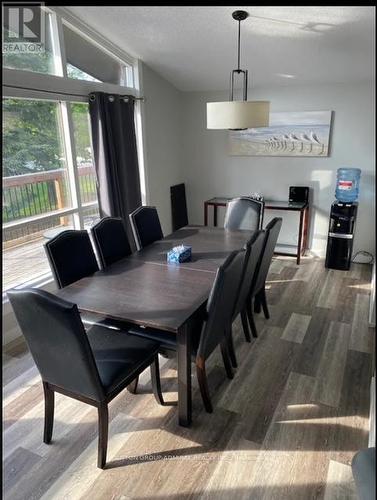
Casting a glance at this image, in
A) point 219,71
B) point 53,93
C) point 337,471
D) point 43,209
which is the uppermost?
point 219,71

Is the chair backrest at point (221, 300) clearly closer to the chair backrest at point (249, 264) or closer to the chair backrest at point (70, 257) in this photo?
the chair backrest at point (249, 264)

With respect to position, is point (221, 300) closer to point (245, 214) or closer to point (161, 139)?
point (245, 214)

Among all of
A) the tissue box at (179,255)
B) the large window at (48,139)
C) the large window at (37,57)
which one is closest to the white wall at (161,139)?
the large window at (48,139)

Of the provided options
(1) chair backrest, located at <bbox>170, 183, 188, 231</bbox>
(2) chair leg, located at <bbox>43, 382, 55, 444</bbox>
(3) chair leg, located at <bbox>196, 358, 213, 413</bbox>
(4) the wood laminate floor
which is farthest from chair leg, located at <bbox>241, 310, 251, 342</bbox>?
(1) chair backrest, located at <bbox>170, 183, 188, 231</bbox>

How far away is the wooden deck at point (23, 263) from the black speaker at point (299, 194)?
294 centimetres

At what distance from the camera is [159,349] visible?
2.15 meters

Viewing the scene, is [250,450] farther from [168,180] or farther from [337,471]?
[168,180]

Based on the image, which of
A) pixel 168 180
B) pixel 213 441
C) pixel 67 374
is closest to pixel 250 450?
pixel 213 441

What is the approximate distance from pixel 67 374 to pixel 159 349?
1.88 ft

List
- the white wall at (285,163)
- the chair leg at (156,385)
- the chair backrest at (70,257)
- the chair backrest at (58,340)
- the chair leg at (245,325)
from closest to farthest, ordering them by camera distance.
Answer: the chair backrest at (58,340) < the chair leg at (156,385) < the chair backrest at (70,257) < the chair leg at (245,325) < the white wall at (285,163)

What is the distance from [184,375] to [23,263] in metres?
2.12

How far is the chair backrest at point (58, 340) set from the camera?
5.05 feet

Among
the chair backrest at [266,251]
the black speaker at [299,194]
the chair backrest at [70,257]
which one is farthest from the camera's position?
the black speaker at [299,194]

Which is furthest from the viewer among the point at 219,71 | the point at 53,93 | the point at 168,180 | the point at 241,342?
the point at 168,180
